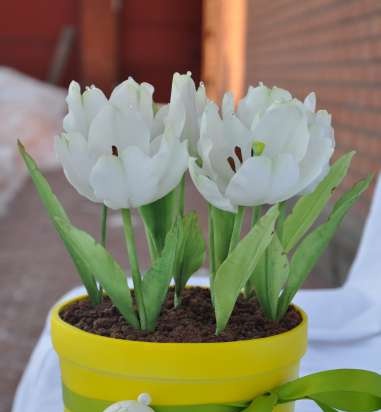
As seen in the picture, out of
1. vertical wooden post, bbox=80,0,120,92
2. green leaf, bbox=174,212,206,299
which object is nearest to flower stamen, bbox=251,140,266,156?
green leaf, bbox=174,212,206,299

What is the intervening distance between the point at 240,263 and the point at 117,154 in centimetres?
10

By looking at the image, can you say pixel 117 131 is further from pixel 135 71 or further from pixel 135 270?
pixel 135 71

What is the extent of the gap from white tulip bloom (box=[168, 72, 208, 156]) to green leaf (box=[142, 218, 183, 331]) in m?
0.06

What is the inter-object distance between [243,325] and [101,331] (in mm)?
93

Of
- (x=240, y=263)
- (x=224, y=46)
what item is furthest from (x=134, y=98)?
(x=224, y=46)

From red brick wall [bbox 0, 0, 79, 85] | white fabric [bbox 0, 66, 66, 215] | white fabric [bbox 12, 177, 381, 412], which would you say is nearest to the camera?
white fabric [bbox 12, 177, 381, 412]

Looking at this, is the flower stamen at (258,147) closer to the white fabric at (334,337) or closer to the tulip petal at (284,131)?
the tulip petal at (284,131)

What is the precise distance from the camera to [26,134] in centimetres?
488

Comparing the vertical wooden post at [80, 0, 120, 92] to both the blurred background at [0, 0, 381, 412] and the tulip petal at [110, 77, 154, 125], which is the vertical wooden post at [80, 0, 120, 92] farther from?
the tulip petal at [110, 77, 154, 125]

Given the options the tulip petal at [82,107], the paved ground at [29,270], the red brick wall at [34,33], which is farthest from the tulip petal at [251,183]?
the red brick wall at [34,33]

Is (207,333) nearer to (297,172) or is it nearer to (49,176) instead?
(297,172)

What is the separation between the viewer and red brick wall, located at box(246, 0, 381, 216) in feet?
6.38

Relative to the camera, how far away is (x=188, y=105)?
0.48 meters

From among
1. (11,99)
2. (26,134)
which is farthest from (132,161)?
(11,99)
